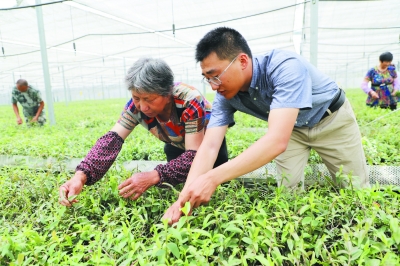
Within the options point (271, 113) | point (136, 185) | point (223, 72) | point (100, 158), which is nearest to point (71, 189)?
point (100, 158)

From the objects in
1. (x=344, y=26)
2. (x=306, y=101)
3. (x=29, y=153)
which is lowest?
(x=29, y=153)

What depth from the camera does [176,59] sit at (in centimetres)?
2117

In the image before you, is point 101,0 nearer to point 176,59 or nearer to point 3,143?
point 3,143

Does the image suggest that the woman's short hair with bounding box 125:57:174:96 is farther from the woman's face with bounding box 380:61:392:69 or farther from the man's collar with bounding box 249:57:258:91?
the woman's face with bounding box 380:61:392:69

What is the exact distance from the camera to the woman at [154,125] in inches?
66.1

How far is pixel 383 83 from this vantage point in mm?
5629

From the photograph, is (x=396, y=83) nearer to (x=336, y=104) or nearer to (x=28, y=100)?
(x=336, y=104)

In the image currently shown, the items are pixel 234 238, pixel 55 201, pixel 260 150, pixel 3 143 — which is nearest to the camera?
pixel 234 238

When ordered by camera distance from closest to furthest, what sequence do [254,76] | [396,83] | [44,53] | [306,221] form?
[306,221], [254,76], [396,83], [44,53]

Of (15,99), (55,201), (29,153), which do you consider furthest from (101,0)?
(55,201)

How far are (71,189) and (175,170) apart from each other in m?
0.58

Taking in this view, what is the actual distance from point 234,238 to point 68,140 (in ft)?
11.2

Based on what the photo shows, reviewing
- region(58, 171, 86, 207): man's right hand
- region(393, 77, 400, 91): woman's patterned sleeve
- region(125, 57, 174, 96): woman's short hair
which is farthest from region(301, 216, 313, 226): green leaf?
region(393, 77, 400, 91): woman's patterned sleeve

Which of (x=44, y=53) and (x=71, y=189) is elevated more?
(x=44, y=53)
